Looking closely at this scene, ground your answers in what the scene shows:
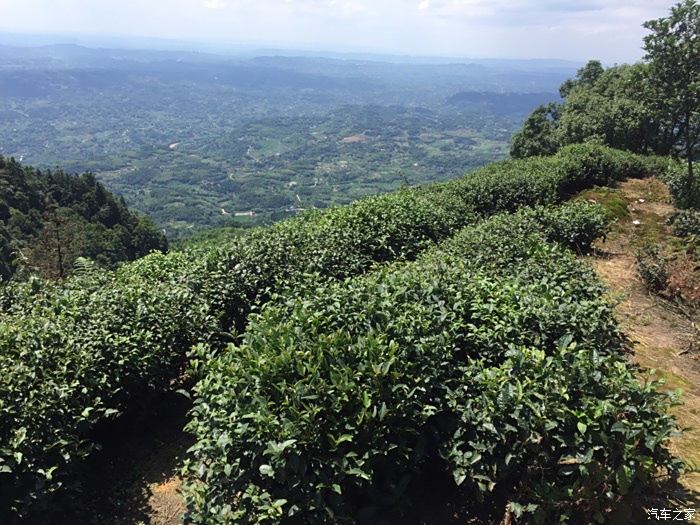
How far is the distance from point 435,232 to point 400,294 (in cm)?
434

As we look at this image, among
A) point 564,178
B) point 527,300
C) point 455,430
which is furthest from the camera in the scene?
point 564,178

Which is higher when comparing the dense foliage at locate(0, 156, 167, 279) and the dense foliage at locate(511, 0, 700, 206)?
the dense foliage at locate(511, 0, 700, 206)

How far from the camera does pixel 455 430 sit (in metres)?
3.42

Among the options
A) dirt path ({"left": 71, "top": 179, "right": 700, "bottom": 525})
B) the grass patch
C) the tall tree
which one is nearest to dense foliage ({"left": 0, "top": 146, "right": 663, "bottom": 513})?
dirt path ({"left": 71, "top": 179, "right": 700, "bottom": 525})

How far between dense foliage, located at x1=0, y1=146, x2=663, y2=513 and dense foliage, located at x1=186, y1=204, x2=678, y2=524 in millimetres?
1112

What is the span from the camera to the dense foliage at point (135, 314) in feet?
12.1

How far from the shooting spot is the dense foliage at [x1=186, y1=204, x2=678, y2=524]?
292 centimetres

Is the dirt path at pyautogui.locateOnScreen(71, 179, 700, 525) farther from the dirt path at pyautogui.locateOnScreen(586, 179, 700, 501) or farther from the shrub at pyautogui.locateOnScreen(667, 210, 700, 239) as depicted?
the shrub at pyautogui.locateOnScreen(667, 210, 700, 239)

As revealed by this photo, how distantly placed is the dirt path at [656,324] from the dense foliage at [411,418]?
865 mm

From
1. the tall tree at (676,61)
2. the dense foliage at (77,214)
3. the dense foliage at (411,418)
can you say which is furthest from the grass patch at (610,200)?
the dense foliage at (77,214)

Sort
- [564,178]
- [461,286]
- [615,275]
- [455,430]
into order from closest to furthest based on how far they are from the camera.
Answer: [455,430]
[461,286]
[615,275]
[564,178]

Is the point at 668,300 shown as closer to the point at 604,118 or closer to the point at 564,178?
the point at 564,178

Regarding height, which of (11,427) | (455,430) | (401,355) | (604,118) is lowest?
(11,427)

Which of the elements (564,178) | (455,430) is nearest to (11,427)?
(455,430)
